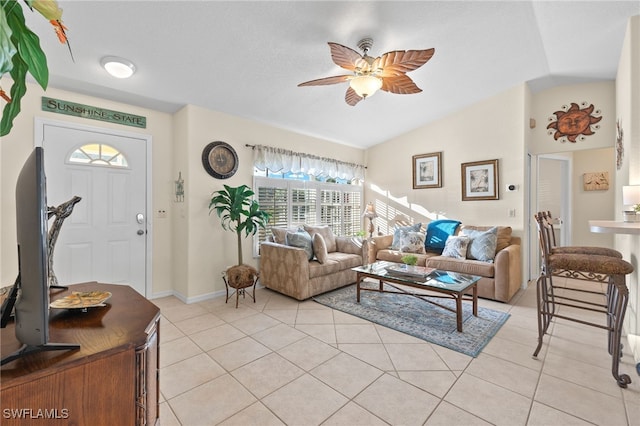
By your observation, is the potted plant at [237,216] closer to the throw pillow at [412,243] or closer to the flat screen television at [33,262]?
the throw pillow at [412,243]

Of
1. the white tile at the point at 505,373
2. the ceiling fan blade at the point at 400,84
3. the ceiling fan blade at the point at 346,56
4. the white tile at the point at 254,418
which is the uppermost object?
the ceiling fan blade at the point at 346,56

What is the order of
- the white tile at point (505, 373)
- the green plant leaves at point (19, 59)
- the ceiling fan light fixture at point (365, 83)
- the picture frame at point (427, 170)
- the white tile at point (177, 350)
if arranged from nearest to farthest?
1. the green plant leaves at point (19, 59)
2. the white tile at point (505, 373)
3. the white tile at point (177, 350)
4. the ceiling fan light fixture at point (365, 83)
5. the picture frame at point (427, 170)

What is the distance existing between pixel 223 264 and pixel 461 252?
3187 millimetres

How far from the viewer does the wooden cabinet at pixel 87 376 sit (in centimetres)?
66

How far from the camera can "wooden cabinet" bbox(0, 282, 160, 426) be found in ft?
2.18

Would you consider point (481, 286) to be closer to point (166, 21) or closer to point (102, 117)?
point (166, 21)

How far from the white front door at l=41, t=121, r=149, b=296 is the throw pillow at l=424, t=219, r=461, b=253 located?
4035 millimetres

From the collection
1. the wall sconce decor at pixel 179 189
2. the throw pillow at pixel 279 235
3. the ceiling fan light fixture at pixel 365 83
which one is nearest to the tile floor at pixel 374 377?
the throw pillow at pixel 279 235

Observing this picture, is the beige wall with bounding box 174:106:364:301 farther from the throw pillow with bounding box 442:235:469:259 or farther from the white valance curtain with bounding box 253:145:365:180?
the throw pillow with bounding box 442:235:469:259

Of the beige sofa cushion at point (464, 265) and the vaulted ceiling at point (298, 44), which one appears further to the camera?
the beige sofa cushion at point (464, 265)

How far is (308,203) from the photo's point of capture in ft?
16.1

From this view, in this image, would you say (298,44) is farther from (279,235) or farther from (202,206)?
(279,235)

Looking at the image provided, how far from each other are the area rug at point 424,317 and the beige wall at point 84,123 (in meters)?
2.10

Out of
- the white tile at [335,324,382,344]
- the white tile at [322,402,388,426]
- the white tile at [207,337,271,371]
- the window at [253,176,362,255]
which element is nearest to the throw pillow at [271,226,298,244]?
the window at [253,176,362,255]
